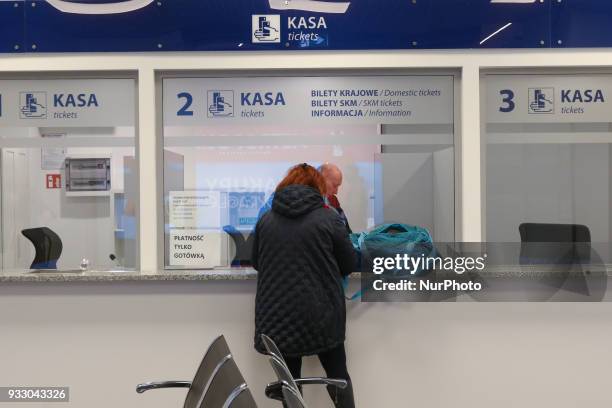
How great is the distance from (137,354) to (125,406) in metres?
0.29

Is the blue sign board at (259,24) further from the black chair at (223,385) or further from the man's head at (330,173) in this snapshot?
the black chair at (223,385)

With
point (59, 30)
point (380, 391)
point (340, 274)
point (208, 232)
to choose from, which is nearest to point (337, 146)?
point (208, 232)

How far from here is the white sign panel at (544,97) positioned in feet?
14.4

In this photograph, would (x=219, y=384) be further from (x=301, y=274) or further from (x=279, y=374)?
(x=301, y=274)

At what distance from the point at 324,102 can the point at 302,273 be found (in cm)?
161

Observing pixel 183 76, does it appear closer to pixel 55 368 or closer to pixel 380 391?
pixel 55 368

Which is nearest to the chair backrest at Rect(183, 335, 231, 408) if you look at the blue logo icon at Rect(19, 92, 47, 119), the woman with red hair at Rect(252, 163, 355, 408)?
the woman with red hair at Rect(252, 163, 355, 408)

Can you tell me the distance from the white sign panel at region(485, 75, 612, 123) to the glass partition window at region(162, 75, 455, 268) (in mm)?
314

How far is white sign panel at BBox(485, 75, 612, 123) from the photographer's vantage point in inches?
173

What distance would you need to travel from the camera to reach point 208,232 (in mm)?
4422

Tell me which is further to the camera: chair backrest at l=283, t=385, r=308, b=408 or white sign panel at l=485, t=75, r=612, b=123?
white sign panel at l=485, t=75, r=612, b=123

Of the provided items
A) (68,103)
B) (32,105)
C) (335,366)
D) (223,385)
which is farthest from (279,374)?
(32,105)

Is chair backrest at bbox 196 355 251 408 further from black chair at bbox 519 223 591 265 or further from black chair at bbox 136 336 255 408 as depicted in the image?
black chair at bbox 519 223 591 265

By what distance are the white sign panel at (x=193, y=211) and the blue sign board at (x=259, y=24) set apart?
95 cm
